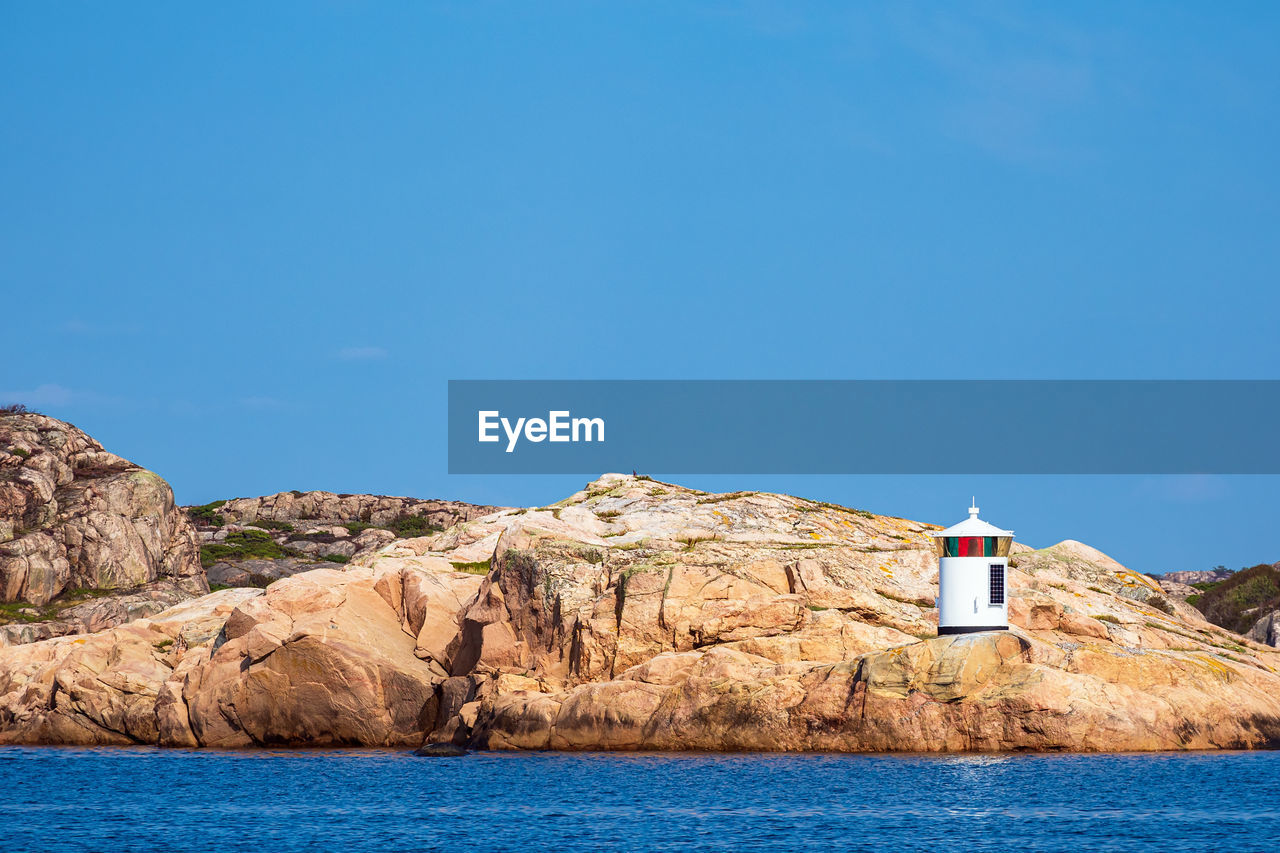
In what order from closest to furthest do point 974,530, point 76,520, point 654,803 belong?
point 654,803
point 974,530
point 76,520

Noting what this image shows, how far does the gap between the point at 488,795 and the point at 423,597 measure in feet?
62.5

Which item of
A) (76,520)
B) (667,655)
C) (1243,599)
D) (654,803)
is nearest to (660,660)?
(667,655)

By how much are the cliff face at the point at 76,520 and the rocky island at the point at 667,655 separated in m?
30.4

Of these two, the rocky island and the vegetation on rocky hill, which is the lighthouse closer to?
the rocky island

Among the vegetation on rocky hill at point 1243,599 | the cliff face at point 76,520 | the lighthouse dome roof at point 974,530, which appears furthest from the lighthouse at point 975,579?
the cliff face at point 76,520

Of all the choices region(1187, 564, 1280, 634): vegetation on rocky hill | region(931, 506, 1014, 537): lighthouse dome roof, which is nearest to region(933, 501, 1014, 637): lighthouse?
region(931, 506, 1014, 537): lighthouse dome roof

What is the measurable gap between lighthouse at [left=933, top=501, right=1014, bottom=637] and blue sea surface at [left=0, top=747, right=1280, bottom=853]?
4879 mm

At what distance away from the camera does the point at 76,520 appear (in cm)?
10100

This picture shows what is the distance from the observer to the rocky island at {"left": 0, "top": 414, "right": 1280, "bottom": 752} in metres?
47.2

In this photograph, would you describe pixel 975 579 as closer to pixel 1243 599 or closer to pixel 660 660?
pixel 660 660

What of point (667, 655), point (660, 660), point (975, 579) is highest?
point (975, 579)

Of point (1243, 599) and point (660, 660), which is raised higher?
point (1243, 599)

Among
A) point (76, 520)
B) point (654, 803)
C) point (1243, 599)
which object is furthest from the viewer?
point (76, 520)

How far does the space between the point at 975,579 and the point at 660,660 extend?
439 inches
